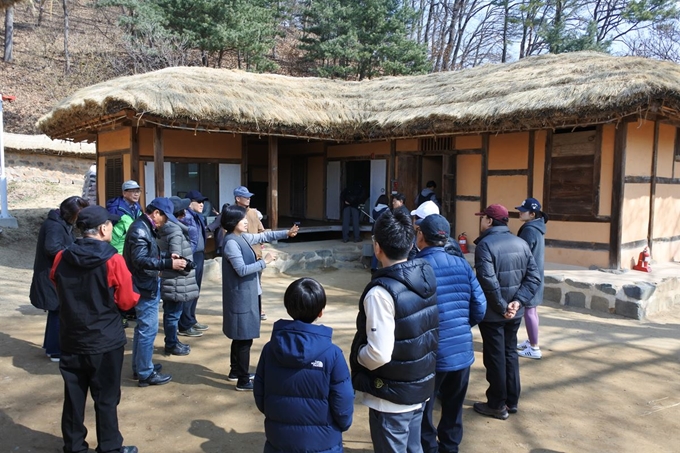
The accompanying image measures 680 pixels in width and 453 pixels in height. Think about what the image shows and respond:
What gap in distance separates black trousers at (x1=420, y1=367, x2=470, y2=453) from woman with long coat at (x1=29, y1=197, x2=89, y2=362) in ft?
10.9

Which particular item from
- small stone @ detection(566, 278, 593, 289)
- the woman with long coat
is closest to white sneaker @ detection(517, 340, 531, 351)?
small stone @ detection(566, 278, 593, 289)

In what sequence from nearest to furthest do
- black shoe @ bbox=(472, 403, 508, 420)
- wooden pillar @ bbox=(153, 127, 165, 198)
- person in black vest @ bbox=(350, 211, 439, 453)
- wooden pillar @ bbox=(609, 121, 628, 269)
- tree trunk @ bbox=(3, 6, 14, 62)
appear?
person in black vest @ bbox=(350, 211, 439, 453), black shoe @ bbox=(472, 403, 508, 420), wooden pillar @ bbox=(609, 121, 628, 269), wooden pillar @ bbox=(153, 127, 165, 198), tree trunk @ bbox=(3, 6, 14, 62)

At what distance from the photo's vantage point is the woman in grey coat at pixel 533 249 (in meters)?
4.46

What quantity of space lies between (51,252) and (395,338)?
3.42 metres

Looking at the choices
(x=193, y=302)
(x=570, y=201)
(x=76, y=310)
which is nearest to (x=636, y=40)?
(x=570, y=201)

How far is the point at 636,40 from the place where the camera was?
2402 cm

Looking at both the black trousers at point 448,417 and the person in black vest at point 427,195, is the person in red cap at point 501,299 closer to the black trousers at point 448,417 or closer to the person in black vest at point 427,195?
the black trousers at point 448,417

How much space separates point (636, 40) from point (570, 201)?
21384 millimetres

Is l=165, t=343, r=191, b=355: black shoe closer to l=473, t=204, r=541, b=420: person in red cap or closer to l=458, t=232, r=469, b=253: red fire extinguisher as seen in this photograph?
l=473, t=204, r=541, b=420: person in red cap

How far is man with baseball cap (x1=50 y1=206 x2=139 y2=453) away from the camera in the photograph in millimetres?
2734

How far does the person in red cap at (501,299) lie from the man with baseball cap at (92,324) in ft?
7.40

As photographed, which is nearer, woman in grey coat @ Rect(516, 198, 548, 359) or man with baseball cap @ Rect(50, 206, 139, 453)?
man with baseball cap @ Rect(50, 206, 139, 453)

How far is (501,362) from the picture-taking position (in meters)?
3.33

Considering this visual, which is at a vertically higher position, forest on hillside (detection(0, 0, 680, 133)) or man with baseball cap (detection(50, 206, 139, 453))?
forest on hillside (detection(0, 0, 680, 133))
